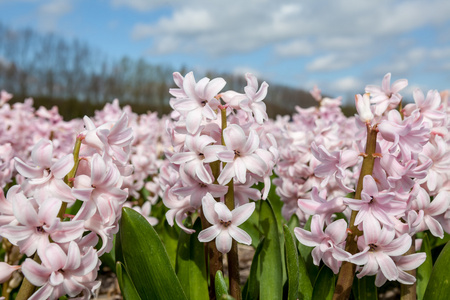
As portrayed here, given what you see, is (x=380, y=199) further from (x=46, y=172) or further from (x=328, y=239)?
(x=46, y=172)

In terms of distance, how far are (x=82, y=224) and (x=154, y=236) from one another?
0.31 metres

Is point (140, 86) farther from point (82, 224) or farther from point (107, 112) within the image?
point (82, 224)

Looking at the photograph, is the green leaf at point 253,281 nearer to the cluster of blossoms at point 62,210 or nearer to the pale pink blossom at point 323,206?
the pale pink blossom at point 323,206

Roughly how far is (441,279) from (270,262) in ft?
2.10

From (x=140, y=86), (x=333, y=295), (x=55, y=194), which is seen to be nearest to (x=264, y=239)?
(x=333, y=295)

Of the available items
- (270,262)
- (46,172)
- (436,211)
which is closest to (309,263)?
(270,262)

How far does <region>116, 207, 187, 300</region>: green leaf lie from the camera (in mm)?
1486

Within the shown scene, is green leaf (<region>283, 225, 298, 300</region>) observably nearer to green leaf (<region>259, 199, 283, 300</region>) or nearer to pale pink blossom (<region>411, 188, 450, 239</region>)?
green leaf (<region>259, 199, 283, 300</region>)

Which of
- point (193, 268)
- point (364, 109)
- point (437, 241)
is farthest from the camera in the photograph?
point (437, 241)

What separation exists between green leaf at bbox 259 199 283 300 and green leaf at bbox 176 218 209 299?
233mm

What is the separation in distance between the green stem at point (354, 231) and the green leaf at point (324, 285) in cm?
7

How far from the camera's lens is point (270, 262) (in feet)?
5.64

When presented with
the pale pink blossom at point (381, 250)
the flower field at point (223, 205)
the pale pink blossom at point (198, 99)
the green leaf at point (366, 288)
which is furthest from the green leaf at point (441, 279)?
the pale pink blossom at point (198, 99)

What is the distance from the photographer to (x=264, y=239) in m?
1.75
